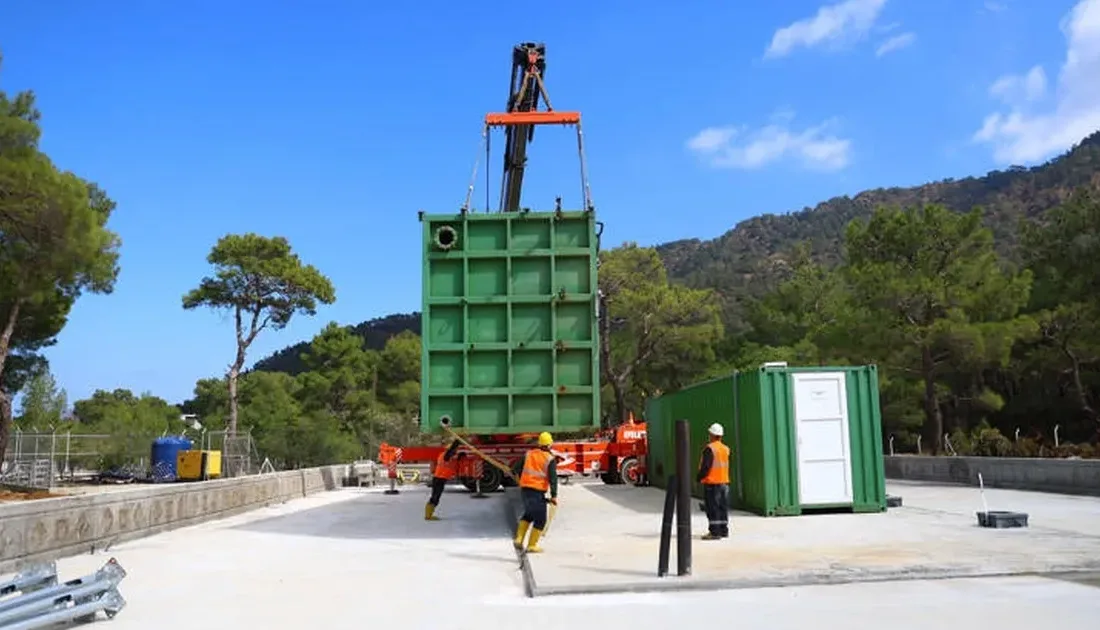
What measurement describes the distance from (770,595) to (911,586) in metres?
1.31

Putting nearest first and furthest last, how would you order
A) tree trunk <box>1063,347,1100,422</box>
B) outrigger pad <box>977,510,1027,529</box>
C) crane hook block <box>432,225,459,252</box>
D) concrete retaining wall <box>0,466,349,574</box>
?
concrete retaining wall <box>0,466,349,574</box>
outrigger pad <box>977,510,1027,529</box>
crane hook block <box>432,225,459,252</box>
tree trunk <box>1063,347,1100,422</box>

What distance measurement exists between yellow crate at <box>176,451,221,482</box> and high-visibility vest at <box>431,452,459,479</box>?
1562 cm

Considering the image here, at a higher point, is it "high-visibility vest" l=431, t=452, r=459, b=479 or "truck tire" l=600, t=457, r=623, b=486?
"high-visibility vest" l=431, t=452, r=459, b=479

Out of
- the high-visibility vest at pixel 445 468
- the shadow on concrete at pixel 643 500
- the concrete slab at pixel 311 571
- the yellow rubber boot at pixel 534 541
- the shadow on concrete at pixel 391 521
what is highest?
the high-visibility vest at pixel 445 468

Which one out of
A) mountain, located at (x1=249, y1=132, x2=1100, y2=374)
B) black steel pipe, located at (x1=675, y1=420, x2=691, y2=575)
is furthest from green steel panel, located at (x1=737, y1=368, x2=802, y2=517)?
mountain, located at (x1=249, y1=132, x2=1100, y2=374)

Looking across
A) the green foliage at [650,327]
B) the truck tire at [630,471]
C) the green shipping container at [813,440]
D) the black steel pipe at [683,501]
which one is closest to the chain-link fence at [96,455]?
the truck tire at [630,471]

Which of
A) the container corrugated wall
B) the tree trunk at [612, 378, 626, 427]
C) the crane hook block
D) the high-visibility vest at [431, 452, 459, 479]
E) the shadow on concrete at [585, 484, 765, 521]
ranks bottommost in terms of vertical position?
the shadow on concrete at [585, 484, 765, 521]

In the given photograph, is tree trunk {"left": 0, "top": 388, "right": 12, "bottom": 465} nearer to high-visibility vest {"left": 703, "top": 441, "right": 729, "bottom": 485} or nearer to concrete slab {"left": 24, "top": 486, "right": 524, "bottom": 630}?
concrete slab {"left": 24, "top": 486, "right": 524, "bottom": 630}

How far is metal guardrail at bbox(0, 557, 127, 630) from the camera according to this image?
20.5 feet

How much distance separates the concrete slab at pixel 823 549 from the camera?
315 inches

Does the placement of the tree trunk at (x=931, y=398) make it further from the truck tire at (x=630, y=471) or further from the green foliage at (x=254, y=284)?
the green foliage at (x=254, y=284)

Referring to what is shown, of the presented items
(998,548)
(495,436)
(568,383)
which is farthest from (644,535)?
(998,548)

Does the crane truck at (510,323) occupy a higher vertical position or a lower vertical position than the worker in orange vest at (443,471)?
higher

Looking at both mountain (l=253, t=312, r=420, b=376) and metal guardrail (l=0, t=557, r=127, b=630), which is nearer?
metal guardrail (l=0, t=557, r=127, b=630)
